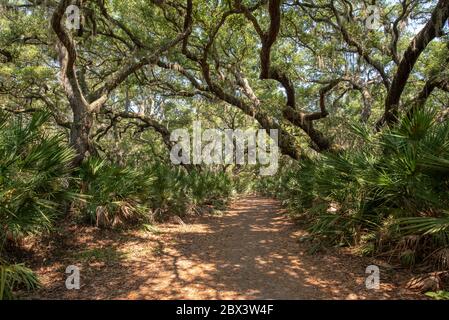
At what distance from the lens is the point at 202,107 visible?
75.0 feet

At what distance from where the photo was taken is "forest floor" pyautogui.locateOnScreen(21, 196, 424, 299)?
4117mm

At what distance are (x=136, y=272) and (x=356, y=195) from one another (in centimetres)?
404

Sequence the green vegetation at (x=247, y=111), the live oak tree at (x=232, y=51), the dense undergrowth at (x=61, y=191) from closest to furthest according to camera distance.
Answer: the dense undergrowth at (x=61, y=191)
the green vegetation at (x=247, y=111)
the live oak tree at (x=232, y=51)

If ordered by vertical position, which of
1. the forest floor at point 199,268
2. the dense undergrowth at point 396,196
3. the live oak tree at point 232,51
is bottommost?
the forest floor at point 199,268

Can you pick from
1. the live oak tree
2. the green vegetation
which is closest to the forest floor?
the green vegetation

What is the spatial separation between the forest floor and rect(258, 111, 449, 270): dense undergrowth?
41cm

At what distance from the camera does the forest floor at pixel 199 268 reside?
13.5 feet

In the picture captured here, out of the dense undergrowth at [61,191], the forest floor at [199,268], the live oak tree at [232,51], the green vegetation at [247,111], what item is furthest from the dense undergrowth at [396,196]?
the dense undergrowth at [61,191]

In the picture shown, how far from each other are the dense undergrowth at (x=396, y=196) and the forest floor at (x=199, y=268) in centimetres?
41

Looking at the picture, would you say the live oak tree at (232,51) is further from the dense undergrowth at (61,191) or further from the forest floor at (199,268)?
the forest floor at (199,268)

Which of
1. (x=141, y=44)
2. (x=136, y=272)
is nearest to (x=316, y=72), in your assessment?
(x=141, y=44)

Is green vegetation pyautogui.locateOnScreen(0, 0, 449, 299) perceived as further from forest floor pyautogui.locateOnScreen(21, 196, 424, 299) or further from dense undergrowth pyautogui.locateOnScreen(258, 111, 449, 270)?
forest floor pyautogui.locateOnScreen(21, 196, 424, 299)

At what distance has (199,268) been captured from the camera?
17.0 ft
